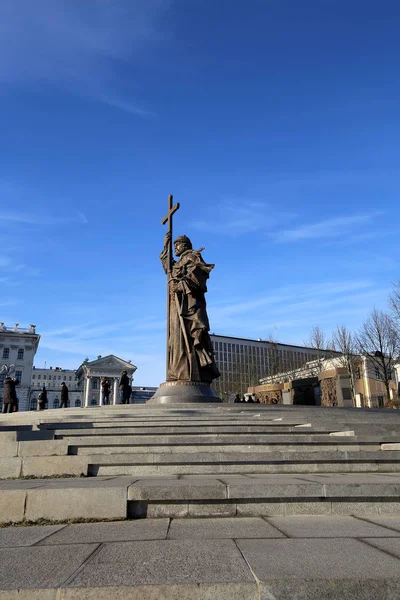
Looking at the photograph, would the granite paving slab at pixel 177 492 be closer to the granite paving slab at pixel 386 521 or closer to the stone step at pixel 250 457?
the granite paving slab at pixel 386 521

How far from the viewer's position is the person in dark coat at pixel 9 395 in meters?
18.0

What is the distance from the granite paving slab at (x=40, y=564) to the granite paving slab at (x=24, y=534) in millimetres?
210

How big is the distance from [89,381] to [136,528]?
99.8 m

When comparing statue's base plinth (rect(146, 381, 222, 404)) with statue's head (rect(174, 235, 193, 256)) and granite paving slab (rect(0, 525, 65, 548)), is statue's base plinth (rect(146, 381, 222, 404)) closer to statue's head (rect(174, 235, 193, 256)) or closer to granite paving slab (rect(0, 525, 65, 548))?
statue's head (rect(174, 235, 193, 256))

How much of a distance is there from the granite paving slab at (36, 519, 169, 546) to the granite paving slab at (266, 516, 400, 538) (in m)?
1.03

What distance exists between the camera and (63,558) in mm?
2709

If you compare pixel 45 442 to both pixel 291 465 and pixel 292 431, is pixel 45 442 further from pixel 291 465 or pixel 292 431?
pixel 292 431

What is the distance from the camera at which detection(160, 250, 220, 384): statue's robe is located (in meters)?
16.0

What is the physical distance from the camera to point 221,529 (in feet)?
11.6

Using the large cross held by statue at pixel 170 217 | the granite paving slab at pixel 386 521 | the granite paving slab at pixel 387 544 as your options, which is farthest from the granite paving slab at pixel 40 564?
the large cross held by statue at pixel 170 217

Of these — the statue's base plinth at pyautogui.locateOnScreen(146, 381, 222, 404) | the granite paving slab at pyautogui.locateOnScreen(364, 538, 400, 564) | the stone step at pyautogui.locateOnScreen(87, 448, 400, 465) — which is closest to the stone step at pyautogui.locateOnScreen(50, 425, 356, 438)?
the stone step at pyautogui.locateOnScreen(87, 448, 400, 465)

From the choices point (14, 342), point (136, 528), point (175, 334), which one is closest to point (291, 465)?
point (136, 528)

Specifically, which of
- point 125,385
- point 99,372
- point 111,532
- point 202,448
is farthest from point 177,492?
point 99,372

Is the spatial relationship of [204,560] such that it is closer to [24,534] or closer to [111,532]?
[111,532]
